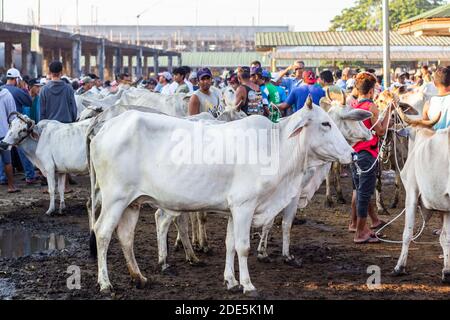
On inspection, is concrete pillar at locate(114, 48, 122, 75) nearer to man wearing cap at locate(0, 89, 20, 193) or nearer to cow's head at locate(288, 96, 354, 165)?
man wearing cap at locate(0, 89, 20, 193)

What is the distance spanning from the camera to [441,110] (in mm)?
7695

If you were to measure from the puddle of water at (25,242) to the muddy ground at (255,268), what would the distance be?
166mm

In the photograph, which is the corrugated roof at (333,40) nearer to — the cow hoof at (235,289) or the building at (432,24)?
the building at (432,24)

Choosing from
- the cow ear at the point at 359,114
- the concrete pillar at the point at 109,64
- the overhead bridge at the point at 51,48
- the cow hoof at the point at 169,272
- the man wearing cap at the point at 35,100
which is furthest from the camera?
the concrete pillar at the point at 109,64

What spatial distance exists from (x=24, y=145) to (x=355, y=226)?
565 cm

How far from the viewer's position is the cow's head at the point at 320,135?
7.27 m

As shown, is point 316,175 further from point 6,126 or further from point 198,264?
point 6,126

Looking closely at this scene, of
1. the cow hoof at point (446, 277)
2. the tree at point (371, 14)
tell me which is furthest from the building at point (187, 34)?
the cow hoof at point (446, 277)

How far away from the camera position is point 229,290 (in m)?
7.04

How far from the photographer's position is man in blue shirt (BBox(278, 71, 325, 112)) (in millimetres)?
11961

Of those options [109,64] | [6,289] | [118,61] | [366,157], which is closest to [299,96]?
[366,157]

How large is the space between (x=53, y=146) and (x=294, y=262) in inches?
201
